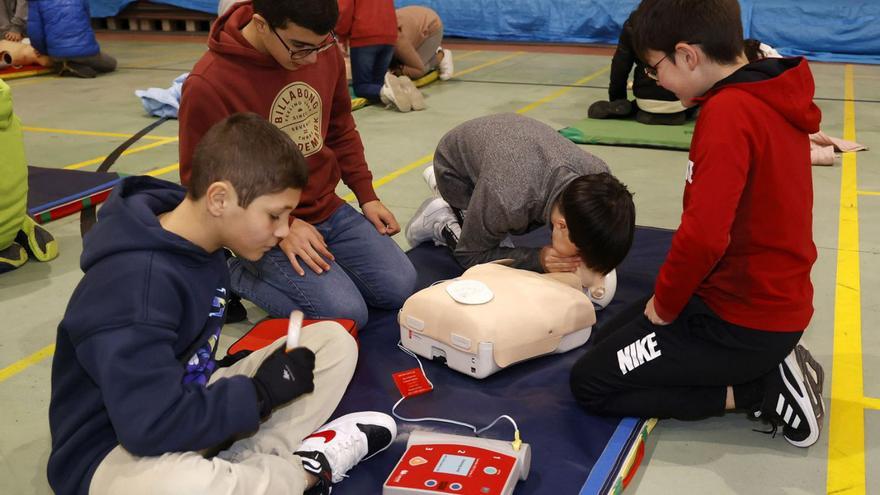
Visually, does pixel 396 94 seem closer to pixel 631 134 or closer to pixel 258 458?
pixel 631 134

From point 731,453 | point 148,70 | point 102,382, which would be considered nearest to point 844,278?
point 731,453

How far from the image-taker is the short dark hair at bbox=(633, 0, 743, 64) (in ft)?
6.73

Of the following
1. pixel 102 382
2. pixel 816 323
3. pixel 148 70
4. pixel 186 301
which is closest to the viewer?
pixel 102 382

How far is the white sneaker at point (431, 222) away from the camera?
11.5ft

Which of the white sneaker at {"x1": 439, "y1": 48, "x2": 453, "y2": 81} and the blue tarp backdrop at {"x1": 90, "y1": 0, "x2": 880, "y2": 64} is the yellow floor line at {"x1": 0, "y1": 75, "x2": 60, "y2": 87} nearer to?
the blue tarp backdrop at {"x1": 90, "y1": 0, "x2": 880, "y2": 64}

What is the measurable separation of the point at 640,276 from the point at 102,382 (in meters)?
2.16

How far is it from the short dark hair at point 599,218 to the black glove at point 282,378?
3.29 feet

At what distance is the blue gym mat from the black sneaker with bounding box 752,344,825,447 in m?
0.36

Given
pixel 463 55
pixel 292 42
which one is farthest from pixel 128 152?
pixel 463 55

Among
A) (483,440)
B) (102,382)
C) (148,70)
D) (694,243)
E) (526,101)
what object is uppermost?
(694,243)

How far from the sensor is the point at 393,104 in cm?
668

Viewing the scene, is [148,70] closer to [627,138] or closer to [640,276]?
[627,138]

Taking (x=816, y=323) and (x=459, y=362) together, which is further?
(x=816, y=323)

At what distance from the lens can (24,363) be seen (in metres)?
2.78
